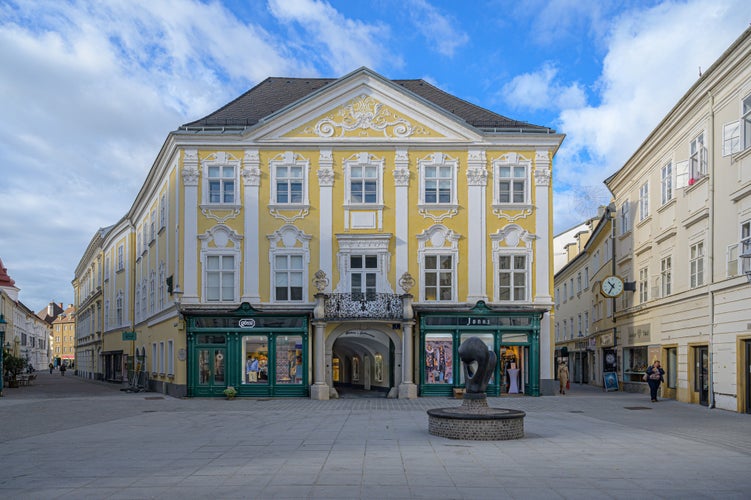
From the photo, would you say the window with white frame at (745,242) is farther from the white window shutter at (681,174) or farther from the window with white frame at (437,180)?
the window with white frame at (437,180)

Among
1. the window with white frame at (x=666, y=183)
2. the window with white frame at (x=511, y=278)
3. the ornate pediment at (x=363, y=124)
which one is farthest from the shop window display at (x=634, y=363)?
the ornate pediment at (x=363, y=124)

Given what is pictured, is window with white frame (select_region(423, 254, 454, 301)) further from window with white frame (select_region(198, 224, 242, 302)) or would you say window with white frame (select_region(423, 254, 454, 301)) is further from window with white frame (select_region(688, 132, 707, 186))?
window with white frame (select_region(688, 132, 707, 186))

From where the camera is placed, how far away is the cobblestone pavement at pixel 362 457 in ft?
37.4

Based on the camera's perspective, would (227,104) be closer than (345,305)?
No

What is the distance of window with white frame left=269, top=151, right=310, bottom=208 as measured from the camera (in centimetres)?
3388

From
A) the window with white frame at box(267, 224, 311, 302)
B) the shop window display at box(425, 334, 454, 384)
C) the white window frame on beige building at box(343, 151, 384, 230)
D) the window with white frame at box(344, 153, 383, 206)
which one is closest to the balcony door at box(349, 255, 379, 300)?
the white window frame on beige building at box(343, 151, 384, 230)

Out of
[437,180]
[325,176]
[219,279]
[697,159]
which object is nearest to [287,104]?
[325,176]

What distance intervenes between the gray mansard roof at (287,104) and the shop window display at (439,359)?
28.8 ft

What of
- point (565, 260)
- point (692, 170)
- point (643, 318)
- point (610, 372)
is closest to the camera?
point (692, 170)

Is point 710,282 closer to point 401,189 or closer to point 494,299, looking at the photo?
point 494,299

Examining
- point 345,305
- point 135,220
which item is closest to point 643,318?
point 345,305

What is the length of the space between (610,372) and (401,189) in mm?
14679

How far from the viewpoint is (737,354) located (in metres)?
24.6

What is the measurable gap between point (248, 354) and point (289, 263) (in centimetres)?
397
